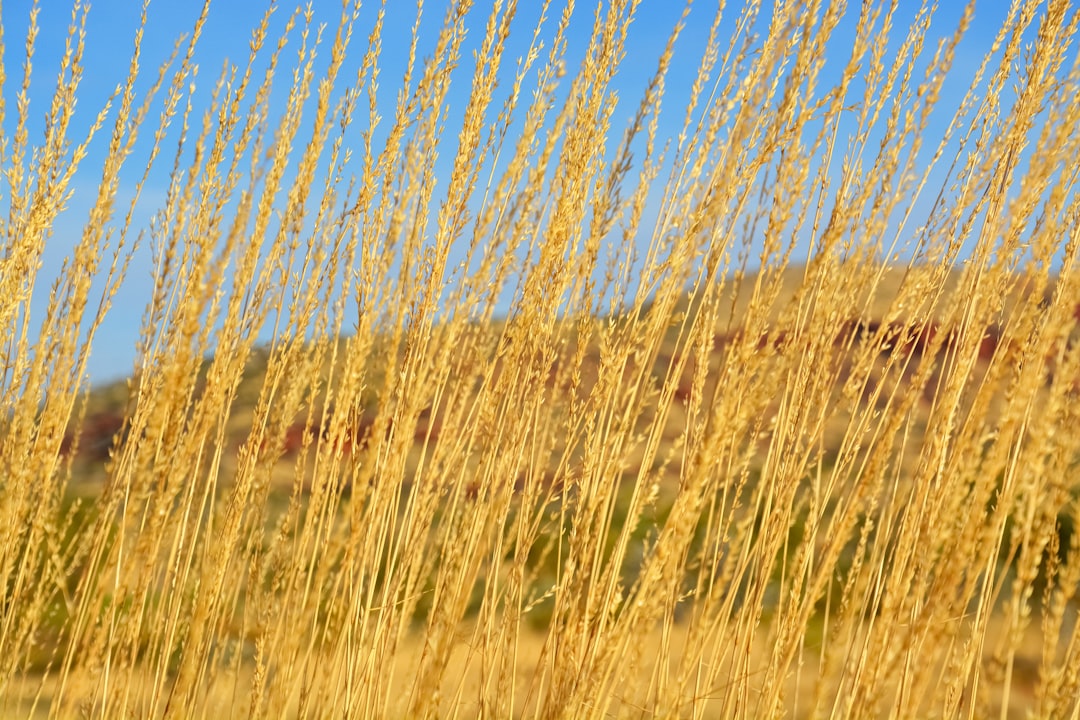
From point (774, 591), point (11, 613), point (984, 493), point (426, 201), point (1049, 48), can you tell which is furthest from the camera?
point (774, 591)

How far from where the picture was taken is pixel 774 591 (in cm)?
464

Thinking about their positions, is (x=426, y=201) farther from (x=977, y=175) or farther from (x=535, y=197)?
(x=977, y=175)

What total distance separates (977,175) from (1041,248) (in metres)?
0.38

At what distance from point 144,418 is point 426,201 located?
688 millimetres

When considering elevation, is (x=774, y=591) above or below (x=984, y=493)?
below

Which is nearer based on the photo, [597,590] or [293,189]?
[597,590]

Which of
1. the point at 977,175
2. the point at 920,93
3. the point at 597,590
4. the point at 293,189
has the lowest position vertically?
the point at 597,590

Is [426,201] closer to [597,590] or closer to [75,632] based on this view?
[597,590]

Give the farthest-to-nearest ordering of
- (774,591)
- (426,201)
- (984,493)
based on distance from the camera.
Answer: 1. (774,591)
2. (426,201)
3. (984,493)

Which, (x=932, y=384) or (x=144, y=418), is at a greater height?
(x=932, y=384)

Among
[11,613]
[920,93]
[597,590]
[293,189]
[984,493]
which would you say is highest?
[920,93]

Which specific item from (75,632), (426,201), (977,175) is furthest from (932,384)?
(75,632)

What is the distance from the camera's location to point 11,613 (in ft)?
6.57

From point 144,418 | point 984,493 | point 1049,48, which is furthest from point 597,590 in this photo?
point 1049,48
